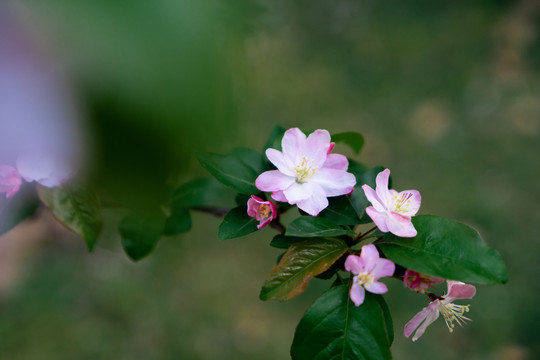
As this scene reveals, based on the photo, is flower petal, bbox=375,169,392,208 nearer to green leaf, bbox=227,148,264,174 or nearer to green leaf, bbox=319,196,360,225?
green leaf, bbox=319,196,360,225

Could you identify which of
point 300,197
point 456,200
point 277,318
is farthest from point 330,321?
point 456,200

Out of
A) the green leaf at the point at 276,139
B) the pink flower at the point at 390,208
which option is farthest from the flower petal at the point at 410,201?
the green leaf at the point at 276,139

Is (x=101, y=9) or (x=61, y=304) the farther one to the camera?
(x=61, y=304)

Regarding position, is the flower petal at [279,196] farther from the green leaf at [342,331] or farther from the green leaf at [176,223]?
the green leaf at [176,223]

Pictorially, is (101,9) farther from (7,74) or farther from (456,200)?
(456,200)

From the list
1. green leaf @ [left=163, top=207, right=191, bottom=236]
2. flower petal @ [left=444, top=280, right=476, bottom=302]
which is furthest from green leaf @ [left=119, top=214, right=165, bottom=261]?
flower petal @ [left=444, top=280, right=476, bottom=302]

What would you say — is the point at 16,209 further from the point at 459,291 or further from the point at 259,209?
the point at 459,291

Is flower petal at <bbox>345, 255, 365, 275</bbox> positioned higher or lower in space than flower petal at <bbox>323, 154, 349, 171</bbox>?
lower
